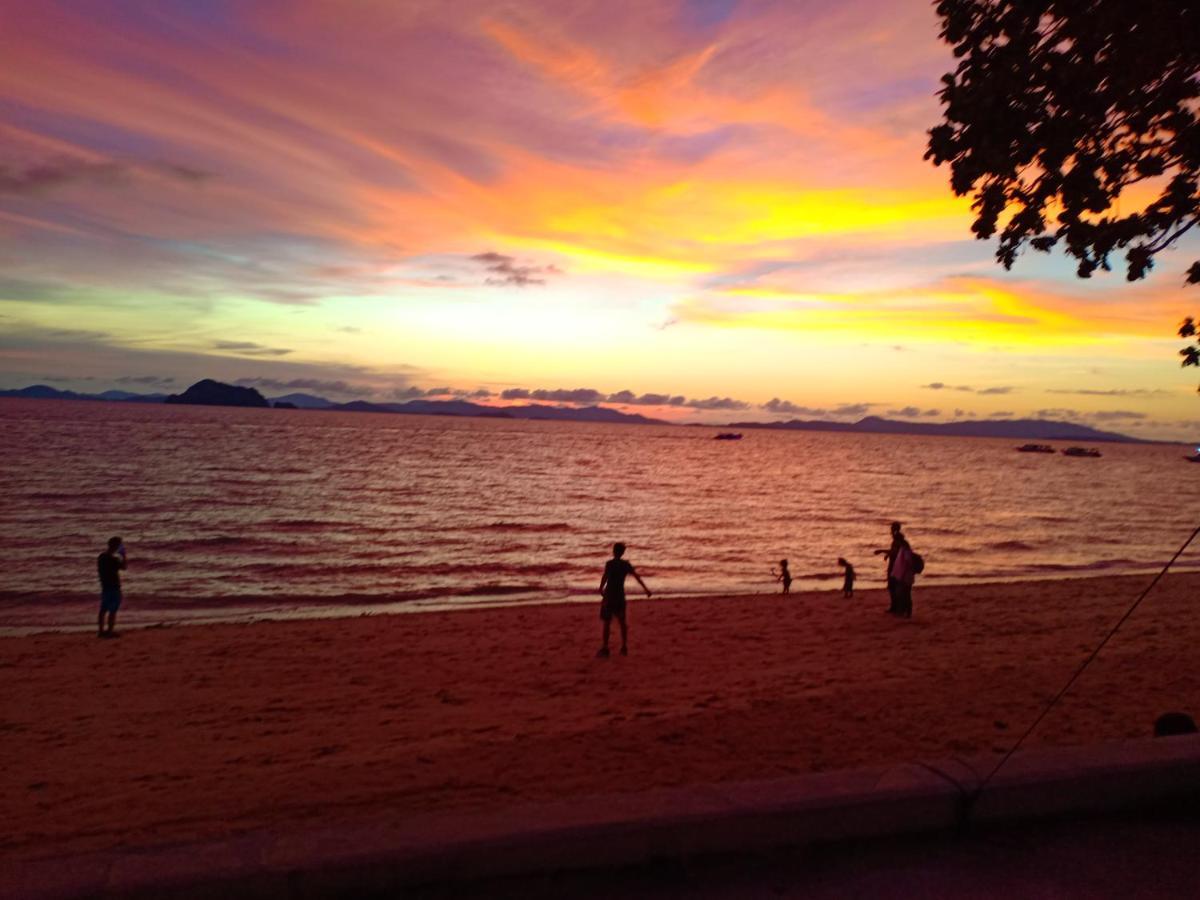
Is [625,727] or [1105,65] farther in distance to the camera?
[625,727]

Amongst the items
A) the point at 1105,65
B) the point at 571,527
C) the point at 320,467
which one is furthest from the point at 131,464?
the point at 1105,65

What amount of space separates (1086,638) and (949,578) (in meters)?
13.4

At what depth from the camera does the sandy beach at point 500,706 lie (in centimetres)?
871

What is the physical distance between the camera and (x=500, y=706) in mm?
12250

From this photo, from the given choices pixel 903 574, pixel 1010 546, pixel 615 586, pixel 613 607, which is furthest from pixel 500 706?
pixel 1010 546

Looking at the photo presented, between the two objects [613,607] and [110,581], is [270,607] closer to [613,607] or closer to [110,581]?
[110,581]

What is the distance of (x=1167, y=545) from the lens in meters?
44.4

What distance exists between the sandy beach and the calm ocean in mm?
7192

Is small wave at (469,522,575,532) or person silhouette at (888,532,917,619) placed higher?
person silhouette at (888,532,917,619)

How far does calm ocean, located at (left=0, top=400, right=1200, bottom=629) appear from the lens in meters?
26.6

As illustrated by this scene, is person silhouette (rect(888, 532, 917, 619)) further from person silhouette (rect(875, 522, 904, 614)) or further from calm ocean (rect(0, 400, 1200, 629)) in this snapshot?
calm ocean (rect(0, 400, 1200, 629))

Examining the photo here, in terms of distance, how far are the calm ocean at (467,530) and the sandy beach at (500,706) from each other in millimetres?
7192

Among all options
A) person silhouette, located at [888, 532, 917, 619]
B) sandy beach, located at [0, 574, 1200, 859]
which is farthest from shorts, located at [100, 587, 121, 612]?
person silhouette, located at [888, 532, 917, 619]

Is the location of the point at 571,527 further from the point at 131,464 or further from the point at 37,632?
the point at 131,464
